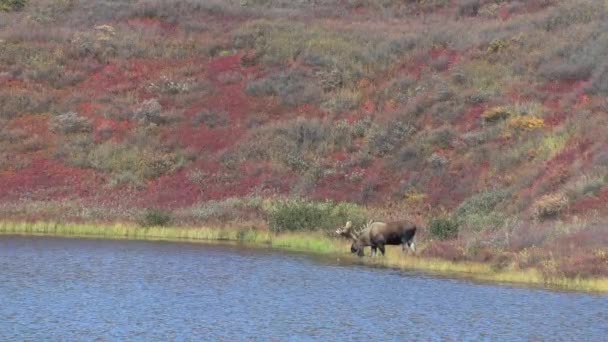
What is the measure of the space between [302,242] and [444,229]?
7289 millimetres

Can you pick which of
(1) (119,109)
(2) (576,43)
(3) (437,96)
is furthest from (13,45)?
(2) (576,43)

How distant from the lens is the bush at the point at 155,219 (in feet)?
168

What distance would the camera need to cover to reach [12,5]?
313 feet

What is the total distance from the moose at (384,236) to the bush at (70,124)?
3526 cm

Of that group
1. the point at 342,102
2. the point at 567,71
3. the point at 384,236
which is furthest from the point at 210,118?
the point at 384,236

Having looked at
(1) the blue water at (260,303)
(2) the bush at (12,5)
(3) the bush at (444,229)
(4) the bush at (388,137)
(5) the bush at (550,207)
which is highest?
(2) the bush at (12,5)

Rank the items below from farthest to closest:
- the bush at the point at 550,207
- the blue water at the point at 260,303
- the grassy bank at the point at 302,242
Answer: the bush at the point at 550,207
the grassy bank at the point at 302,242
the blue water at the point at 260,303

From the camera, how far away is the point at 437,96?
64.9 meters

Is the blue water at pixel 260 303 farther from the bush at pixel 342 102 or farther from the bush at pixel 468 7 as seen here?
the bush at pixel 468 7

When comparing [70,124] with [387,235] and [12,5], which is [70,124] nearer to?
[12,5]

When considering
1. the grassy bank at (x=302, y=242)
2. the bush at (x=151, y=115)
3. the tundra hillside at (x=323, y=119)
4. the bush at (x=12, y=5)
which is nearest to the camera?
the grassy bank at (x=302, y=242)

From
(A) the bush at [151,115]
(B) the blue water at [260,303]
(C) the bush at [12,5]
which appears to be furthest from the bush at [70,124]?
(B) the blue water at [260,303]

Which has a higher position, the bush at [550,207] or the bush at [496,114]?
the bush at [496,114]

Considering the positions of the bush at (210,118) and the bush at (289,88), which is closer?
the bush at (210,118)
